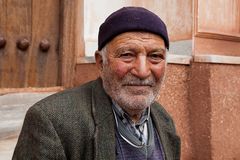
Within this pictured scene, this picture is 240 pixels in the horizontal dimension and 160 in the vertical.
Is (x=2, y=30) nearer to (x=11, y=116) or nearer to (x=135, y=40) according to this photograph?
(x=11, y=116)

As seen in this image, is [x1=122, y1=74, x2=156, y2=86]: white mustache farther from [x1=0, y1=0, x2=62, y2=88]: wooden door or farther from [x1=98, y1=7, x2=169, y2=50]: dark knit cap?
[x1=0, y1=0, x2=62, y2=88]: wooden door

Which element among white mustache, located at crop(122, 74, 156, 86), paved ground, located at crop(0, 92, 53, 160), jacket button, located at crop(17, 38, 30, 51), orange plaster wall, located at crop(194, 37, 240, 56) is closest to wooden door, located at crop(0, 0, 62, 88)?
jacket button, located at crop(17, 38, 30, 51)

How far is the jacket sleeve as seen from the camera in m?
1.41

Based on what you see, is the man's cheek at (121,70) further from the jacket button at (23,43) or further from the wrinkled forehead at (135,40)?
the jacket button at (23,43)

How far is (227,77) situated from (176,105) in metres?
0.55

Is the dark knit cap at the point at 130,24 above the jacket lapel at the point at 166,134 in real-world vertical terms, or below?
above

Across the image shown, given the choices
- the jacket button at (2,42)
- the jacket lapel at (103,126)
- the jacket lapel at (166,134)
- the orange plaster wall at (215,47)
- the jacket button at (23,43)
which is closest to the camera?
the jacket lapel at (103,126)

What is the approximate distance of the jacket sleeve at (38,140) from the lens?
55.6 inches

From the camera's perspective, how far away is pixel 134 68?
1.61 meters

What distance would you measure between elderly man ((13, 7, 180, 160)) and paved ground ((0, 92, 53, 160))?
4.12 ft

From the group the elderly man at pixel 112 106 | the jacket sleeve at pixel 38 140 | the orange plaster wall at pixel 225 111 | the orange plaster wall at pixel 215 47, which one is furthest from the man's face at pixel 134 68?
the orange plaster wall at pixel 215 47

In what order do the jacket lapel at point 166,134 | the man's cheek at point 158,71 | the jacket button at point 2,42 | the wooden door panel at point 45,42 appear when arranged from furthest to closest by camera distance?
the wooden door panel at point 45,42
the jacket button at point 2,42
the jacket lapel at point 166,134
the man's cheek at point 158,71

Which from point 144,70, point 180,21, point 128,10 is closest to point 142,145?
point 144,70

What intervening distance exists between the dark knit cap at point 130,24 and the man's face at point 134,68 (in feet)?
0.08
